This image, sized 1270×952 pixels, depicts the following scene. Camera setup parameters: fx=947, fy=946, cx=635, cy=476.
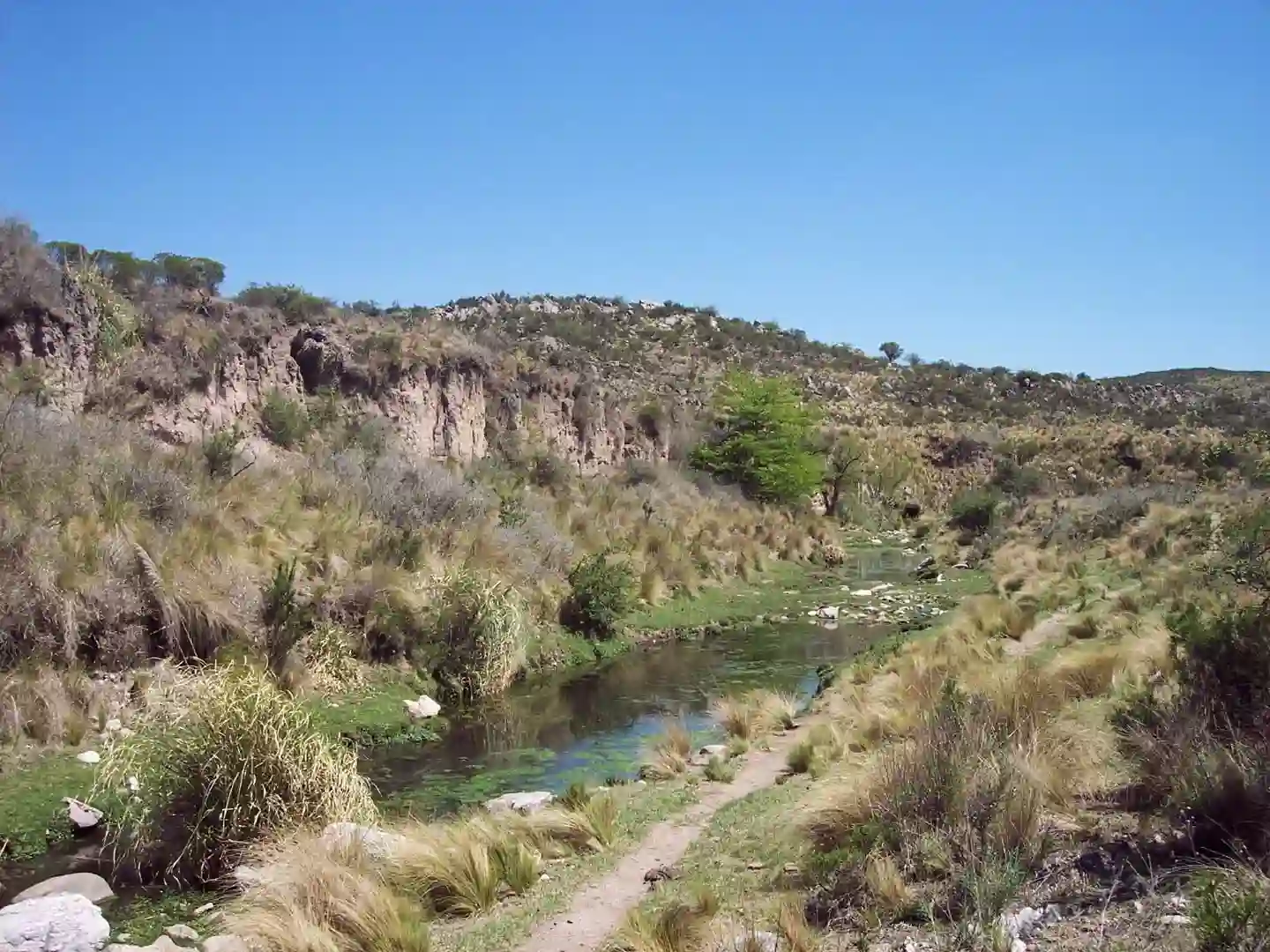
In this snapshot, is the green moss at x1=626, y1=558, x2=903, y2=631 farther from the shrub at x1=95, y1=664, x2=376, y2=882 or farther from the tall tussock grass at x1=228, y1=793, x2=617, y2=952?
the shrub at x1=95, y1=664, x2=376, y2=882

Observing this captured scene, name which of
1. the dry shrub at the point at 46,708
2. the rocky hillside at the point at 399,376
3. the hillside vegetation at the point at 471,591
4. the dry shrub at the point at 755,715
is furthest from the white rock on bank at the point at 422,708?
the rocky hillside at the point at 399,376

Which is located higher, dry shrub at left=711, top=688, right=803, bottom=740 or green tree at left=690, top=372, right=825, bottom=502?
green tree at left=690, top=372, right=825, bottom=502

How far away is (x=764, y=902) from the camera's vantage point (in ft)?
22.1

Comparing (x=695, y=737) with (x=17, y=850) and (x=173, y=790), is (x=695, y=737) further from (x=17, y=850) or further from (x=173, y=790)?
(x=17, y=850)

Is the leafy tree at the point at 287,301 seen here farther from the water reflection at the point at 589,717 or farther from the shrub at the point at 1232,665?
the shrub at the point at 1232,665

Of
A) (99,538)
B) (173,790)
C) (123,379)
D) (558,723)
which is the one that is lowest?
(558,723)

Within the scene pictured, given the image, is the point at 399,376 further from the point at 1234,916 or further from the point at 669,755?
the point at 1234,916

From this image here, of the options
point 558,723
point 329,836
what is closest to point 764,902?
point 329,836

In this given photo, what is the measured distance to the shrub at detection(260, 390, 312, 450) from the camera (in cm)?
2625

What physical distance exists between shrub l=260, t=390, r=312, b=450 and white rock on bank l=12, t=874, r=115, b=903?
61.7 feet

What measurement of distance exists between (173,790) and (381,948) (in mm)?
3703

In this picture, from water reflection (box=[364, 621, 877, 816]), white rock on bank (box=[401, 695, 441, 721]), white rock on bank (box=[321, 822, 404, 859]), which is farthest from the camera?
white rock on bank (box=[401, 695, 441, 721])

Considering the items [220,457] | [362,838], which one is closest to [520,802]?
[362,838]

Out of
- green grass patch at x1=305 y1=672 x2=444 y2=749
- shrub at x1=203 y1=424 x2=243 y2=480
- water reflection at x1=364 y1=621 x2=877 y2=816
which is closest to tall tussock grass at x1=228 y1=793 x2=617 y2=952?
water reflection at x1=364 y1=621 x2=877 y2=816
